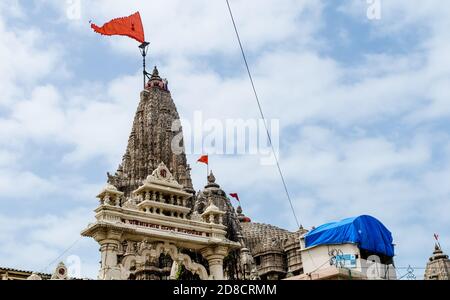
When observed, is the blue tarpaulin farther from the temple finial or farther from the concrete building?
the temple finial

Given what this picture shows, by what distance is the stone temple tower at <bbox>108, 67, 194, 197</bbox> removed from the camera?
54.0 m

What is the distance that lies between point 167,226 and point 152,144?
112 feet

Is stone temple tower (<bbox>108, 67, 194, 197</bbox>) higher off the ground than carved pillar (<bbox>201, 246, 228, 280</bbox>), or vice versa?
stone temple tower (<bbox>108, 67, 194, 197</bbox>)

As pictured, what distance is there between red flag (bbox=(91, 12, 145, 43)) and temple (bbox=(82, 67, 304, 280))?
23.8 ft

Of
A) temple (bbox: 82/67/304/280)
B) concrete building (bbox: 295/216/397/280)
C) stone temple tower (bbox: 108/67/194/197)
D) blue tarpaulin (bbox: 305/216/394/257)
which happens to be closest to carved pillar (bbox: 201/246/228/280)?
temple (bbox: 82/67/304/280)

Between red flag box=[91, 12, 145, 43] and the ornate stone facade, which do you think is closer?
red flag box=[91, 12, 145, 43]

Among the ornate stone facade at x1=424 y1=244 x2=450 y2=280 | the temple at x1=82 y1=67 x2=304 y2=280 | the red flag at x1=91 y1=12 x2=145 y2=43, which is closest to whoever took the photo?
the temple at x1=82 y1=67 x2=304 y2=280

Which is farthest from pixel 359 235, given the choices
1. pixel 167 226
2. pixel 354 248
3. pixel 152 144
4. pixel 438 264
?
pixel 152 144

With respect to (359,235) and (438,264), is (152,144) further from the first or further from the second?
(359,235)

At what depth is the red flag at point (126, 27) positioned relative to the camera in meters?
29.0

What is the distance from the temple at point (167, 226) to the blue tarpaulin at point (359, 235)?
393cm
